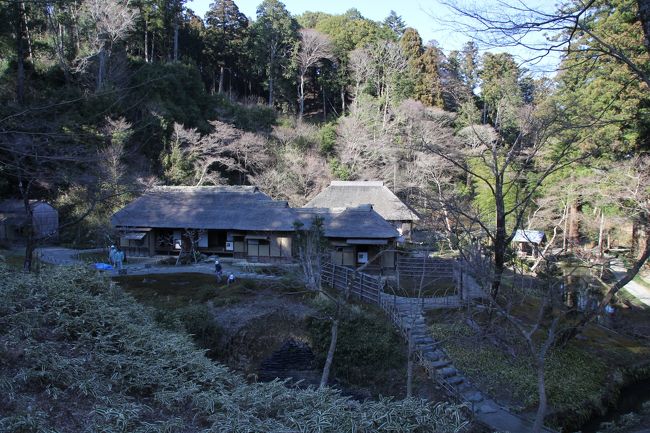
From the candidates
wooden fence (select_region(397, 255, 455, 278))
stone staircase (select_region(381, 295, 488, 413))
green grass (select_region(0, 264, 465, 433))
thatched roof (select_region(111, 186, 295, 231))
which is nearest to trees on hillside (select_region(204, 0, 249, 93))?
thatched roof (select_region(111, 186, 295, 231))

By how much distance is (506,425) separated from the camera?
375 inches

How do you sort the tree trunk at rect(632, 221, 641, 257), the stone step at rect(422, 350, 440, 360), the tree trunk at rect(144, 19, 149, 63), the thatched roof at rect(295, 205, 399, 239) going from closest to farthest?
the stone step at rect(422, 350, 440, 360) < the thatched roof at rect(295, 205, 399, 239) < the tree trunk at rect(632, 221, 641, 257) < the tree trunk at rect(144, 19, 149, 63)

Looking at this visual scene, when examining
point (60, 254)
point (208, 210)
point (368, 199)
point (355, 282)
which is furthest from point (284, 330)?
point (368, 199)

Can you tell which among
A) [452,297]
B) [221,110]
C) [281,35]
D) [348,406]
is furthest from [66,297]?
[281,35]

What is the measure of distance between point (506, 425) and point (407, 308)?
5764 mm

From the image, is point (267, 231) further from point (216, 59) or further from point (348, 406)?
point (216, 59)

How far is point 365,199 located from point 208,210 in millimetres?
9778

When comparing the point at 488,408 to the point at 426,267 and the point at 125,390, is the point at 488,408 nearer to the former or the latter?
the point at 125,390

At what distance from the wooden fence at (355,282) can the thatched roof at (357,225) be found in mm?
2793

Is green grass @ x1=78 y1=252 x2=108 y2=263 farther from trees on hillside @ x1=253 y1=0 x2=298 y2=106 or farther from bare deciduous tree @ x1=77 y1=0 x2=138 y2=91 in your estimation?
trees on hillside @ x1=253 y1=0 x2=298 y2=106

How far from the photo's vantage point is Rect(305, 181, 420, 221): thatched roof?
1111 inches

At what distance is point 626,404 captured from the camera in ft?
39.1

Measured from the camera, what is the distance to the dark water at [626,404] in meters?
10.8

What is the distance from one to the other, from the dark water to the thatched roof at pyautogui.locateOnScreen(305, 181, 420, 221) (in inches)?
626
